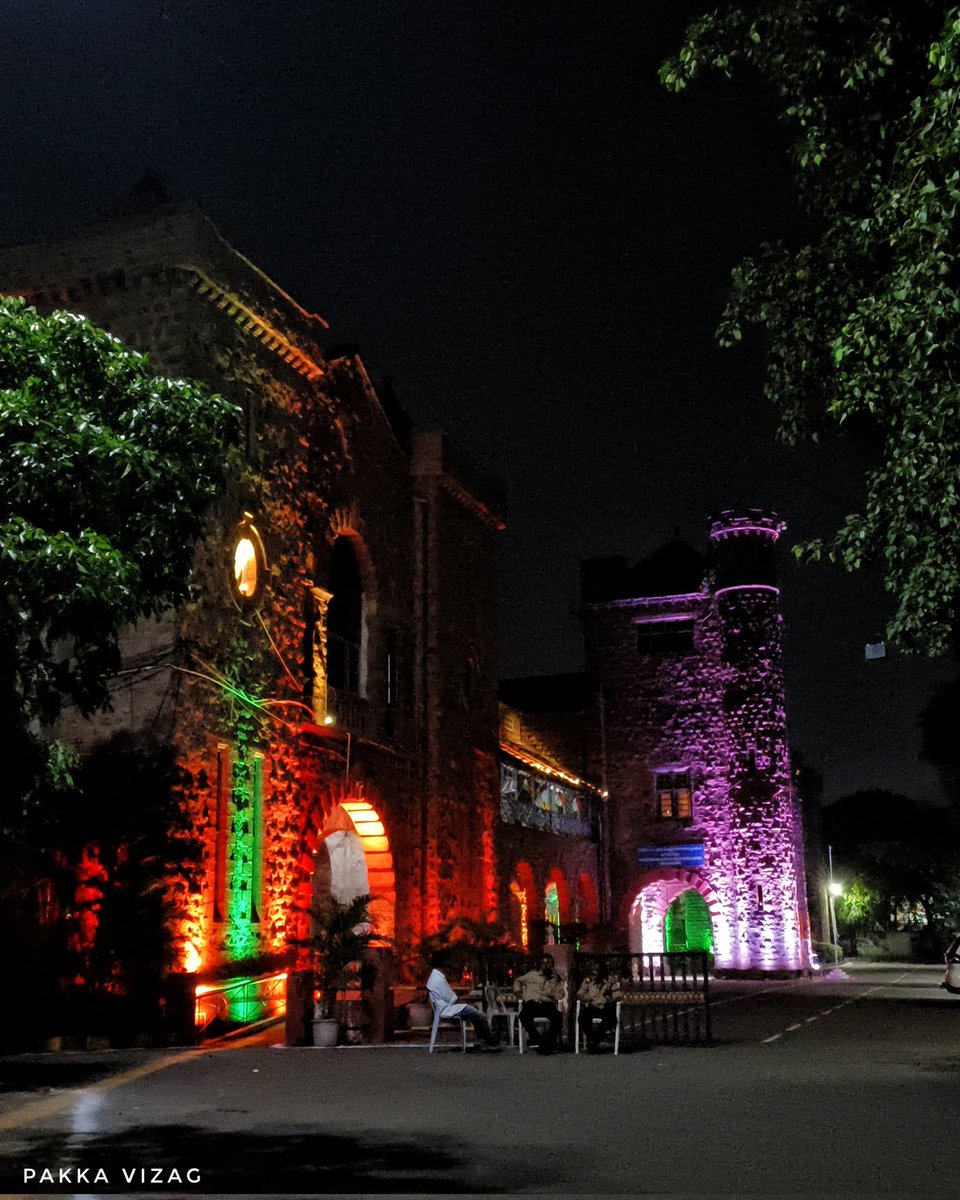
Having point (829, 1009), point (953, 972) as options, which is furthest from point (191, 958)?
point (953, 972)

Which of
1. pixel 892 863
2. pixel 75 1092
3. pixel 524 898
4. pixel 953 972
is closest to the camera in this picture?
pixel 75 1092

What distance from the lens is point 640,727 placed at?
1698 inches

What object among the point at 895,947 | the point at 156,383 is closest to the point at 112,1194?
the point at 156,383

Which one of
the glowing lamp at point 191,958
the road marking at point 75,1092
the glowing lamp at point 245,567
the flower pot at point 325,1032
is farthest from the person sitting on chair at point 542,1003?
the glowing lamp at point 245,567

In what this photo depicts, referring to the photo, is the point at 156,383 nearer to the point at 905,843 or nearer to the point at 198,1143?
the point at 198,1143

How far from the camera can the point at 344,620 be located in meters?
24.6

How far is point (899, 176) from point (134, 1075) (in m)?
9.97

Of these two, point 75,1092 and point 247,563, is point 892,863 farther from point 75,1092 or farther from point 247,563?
point 75,1092

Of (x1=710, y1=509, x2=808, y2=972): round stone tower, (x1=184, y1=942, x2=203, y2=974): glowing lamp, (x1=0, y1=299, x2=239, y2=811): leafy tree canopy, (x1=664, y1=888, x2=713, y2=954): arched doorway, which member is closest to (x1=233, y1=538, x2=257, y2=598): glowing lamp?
(x1=184, y1=942, x2=203, y2=974): glowing lamp

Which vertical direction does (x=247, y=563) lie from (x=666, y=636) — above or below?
below

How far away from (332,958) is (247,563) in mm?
6480

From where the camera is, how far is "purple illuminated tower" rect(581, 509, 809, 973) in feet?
130

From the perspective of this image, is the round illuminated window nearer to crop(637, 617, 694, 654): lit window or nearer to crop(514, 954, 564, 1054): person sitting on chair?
crop(514, 954, 564, 1054): person sitting on chair

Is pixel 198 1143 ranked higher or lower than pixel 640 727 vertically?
lower
